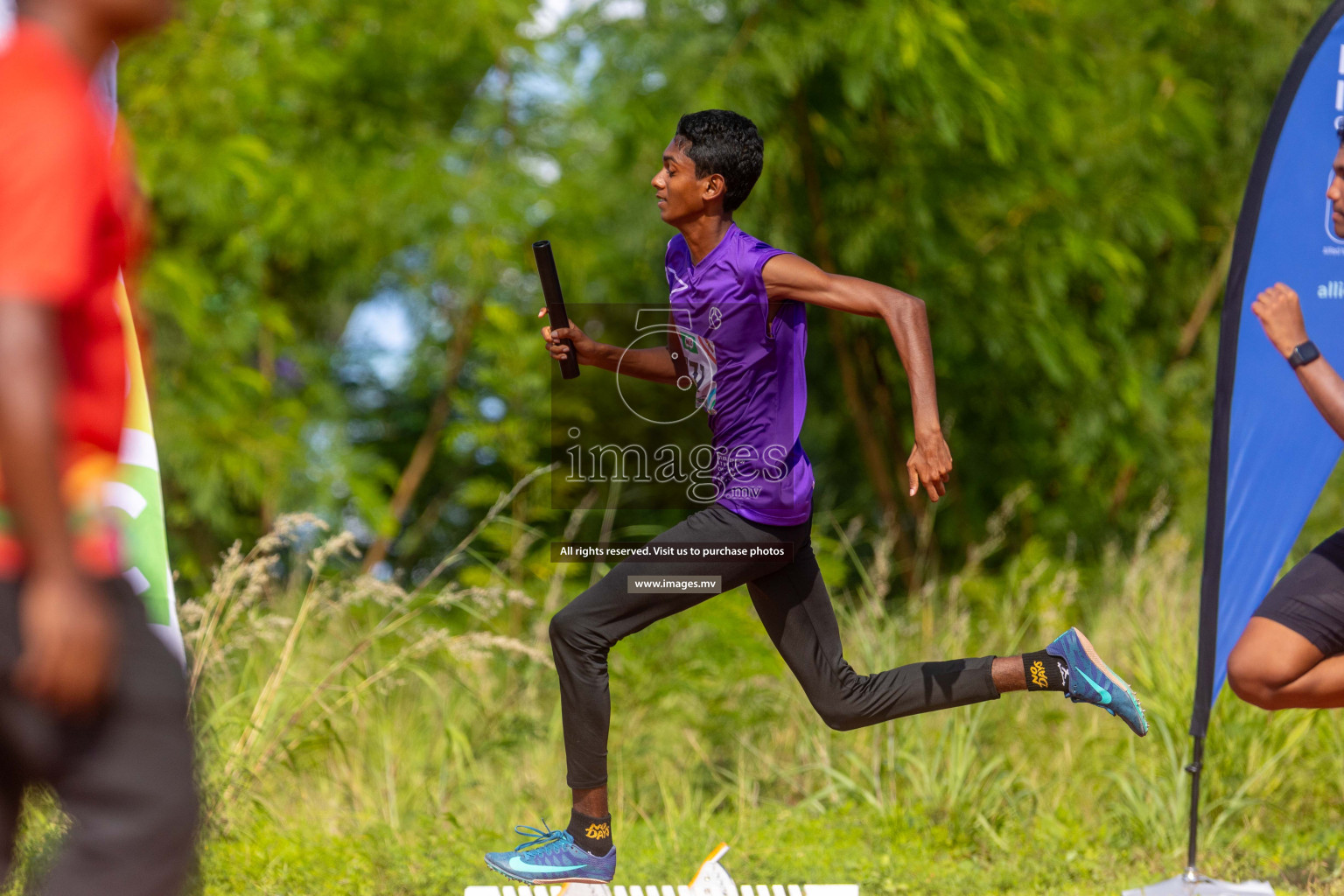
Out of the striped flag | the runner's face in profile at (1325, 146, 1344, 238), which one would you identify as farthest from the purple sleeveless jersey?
the runner's face in profile at (1325, 146, 1344, 238)

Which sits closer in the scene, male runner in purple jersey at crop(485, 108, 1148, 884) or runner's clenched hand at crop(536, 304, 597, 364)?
male runner in purple jersey at crop(485, 108, 1148, 884)

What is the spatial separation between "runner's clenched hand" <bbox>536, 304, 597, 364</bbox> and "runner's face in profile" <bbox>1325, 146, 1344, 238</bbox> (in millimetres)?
2322

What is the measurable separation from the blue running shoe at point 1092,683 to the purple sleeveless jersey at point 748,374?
0.87 metres

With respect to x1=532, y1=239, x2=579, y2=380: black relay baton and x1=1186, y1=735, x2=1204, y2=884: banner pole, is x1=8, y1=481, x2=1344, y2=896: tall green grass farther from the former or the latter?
x1=532, y1=239, x2=579, y2=380: black relay baton

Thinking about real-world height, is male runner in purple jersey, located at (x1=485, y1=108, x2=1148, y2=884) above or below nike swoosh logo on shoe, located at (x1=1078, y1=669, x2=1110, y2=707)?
above

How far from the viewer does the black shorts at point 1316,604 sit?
3.45 meters

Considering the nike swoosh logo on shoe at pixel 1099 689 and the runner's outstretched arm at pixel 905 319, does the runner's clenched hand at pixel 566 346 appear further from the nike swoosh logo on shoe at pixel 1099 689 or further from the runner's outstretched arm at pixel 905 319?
the nike swoosh logo on shoe at pixel 1099 689

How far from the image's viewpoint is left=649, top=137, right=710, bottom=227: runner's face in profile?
3.53 meters

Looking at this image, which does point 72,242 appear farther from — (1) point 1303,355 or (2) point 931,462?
(1) point 1303,355

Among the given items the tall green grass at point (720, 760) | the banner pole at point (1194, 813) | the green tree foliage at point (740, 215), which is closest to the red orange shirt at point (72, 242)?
the tall green grass at point (720, 760)

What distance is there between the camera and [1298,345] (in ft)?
11.5

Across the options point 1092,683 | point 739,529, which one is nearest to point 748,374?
point 739,529

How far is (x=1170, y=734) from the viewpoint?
4.88 metres

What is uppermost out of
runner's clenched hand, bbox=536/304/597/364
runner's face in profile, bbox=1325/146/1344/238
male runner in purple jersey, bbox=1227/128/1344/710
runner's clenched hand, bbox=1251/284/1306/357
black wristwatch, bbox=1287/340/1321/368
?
runner's face in profile, bbox=1325/146/1344/238
